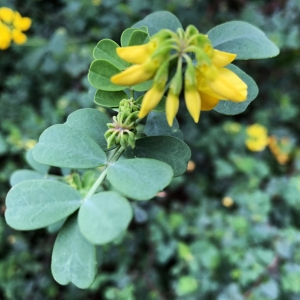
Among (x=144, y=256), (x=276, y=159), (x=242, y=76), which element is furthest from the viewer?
(x=276, y=159)

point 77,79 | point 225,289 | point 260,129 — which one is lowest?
point 225,289

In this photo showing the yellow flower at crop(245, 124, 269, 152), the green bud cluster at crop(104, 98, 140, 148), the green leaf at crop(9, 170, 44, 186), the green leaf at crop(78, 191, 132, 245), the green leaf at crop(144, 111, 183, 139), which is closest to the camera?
the green leaf at crop(78, 191, 132, 245)

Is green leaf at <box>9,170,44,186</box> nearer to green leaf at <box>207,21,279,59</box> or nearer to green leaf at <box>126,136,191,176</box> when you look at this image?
green leaf at <box>126,136,191,176</box>

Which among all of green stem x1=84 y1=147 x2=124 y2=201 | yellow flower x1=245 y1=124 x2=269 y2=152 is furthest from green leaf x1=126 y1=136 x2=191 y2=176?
yellow flower x1=245 y1=124 x2=269 y2=152

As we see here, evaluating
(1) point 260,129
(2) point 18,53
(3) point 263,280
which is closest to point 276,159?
(1) point 260,129

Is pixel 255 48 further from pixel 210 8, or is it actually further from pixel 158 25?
pixel 210 8

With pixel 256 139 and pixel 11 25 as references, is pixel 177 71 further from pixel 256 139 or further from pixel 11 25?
pixel 256 139

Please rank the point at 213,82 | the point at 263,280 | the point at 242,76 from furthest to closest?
1. the point at 263,280
2. the point at 242,76
3. the point at 213,82
